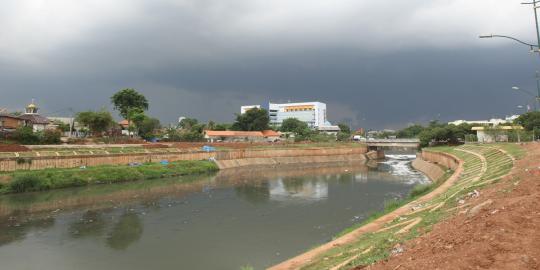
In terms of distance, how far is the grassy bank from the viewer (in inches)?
1889

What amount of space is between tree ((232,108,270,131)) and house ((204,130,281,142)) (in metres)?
4.28

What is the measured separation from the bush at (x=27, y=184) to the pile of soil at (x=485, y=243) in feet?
163

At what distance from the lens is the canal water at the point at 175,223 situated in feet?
76.3

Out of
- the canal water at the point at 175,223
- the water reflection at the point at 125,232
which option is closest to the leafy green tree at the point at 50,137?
the canal water at the point at 175,223

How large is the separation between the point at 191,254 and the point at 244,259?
374 centimetres

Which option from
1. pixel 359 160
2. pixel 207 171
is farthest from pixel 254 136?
pixel 207 171

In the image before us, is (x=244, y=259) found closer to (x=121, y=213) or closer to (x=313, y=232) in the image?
(x=313, y=232)

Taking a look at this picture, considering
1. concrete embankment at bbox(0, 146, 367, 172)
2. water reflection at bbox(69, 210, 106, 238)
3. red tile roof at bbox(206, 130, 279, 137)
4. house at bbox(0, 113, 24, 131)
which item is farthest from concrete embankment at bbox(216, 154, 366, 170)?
house at bbox(0, 113, 24, 131)

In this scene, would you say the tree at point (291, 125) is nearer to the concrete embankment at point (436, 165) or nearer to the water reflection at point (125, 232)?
the concrete embankment at point (436, 165)

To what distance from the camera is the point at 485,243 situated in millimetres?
9555

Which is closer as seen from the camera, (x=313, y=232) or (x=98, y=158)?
(x=313, y=232)

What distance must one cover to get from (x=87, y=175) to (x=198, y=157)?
2701 centimetres

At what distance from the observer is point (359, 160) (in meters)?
112

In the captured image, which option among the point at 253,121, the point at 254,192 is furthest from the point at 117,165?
the point at 253,121
